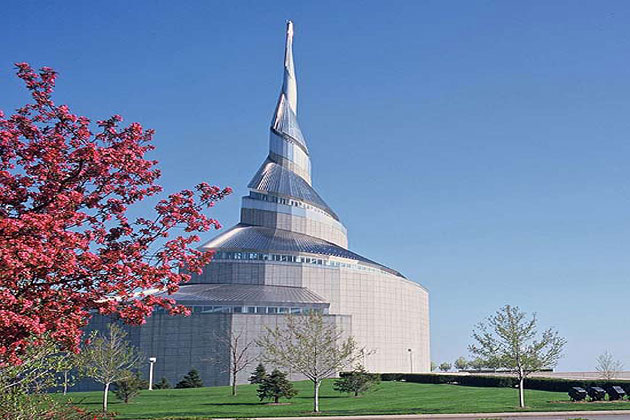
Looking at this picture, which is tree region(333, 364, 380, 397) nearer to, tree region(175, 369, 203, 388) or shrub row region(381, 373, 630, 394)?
shrub row region(381, 373, 630, 394)

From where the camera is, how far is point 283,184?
9938 centimetres

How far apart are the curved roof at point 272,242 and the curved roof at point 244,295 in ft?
19.4

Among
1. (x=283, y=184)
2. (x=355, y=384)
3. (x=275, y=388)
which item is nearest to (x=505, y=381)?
(x=355, y=384)

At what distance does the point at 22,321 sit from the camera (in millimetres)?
12250

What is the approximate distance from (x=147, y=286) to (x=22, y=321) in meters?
3.13

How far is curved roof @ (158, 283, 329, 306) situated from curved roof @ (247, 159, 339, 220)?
19.7m

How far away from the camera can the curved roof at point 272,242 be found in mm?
86438

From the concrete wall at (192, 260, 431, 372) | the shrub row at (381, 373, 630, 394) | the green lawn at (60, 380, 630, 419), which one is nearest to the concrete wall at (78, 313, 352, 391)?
the concrete wall at (192, 260, 431, 372)

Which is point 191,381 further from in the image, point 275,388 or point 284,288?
point 275,388

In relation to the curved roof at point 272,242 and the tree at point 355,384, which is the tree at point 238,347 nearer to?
the curved roof at point 272,242

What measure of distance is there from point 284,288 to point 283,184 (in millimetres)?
22065

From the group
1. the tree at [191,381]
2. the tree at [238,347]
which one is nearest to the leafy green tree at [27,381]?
the tree at [191,381]

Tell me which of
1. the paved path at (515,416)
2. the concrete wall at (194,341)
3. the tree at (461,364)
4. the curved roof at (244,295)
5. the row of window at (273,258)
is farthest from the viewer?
the tree at (461,364)

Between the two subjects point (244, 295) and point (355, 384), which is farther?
point (244, 295)
